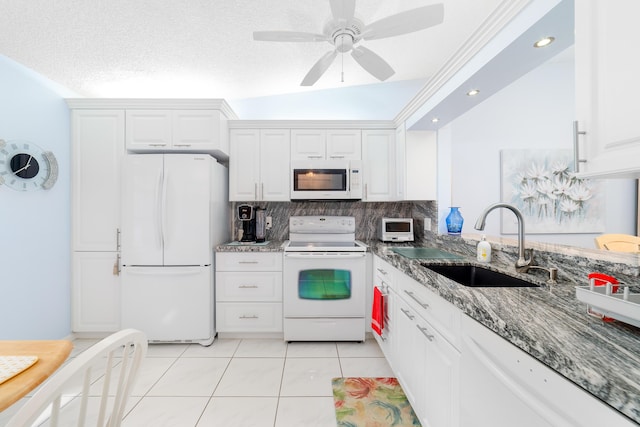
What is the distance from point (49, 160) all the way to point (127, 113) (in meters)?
0.74

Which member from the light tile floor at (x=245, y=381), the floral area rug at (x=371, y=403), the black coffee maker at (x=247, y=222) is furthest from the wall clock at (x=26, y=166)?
the floral area rug at (x=371, y=403)

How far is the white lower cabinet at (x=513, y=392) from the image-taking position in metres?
0.58

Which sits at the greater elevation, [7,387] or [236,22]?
[236,22]

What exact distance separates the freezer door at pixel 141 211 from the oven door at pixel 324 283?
1.21 meters

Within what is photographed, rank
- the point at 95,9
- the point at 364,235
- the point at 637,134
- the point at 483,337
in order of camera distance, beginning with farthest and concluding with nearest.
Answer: the point at 364,235
the point at 95,9
the point at 483,337
the point at 637,134

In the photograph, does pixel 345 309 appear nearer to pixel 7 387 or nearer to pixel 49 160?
pixel 7 387

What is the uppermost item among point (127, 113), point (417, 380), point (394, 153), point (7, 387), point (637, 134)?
point (127, 113)

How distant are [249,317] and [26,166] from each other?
219 cm

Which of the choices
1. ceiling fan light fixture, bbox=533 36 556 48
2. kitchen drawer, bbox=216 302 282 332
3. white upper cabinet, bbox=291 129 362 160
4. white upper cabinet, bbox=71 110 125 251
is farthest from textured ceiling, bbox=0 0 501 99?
kitchen drawer, bbox=216 302 282 332

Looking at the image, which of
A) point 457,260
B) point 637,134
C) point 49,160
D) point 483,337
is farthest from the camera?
point 49,160

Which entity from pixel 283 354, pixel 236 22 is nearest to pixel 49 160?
pixel 236 22

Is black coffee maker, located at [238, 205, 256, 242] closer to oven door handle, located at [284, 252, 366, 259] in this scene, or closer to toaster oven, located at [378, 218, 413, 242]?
Result: oven door handle, located at [284, 252, 366, 259]

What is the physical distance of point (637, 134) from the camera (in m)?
0.73

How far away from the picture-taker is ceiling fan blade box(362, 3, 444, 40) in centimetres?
150
